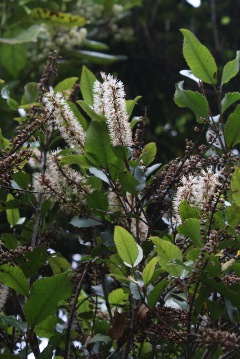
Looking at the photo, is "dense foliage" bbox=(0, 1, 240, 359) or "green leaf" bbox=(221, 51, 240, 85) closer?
"dense foliage" bbox=(0, 1, 240, 359)

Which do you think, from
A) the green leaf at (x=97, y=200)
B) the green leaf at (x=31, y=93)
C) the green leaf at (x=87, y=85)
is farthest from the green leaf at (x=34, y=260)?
the green leaf at (x=31, y=93)

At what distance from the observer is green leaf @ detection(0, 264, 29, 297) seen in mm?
1008

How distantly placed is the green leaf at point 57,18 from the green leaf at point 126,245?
5.35ft

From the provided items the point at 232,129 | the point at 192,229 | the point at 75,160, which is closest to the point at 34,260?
the point at 75,160

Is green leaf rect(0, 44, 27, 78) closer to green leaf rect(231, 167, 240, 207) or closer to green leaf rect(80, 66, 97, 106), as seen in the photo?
green leaf rect(80, 66, 97, 106)

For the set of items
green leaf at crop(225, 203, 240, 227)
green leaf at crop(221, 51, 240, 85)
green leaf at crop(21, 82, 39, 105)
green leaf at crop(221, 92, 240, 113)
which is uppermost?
green leaf at crop(221, 51, 240, 85)

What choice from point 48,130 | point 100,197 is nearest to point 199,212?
point 100,197

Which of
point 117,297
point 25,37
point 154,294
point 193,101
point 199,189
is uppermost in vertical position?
point 25,37

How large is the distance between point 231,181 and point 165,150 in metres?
1.84

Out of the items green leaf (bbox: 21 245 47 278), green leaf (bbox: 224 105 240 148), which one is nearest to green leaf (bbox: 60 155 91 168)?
green leaf (bbox: 21 245 47 278)

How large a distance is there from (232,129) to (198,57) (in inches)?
5.4

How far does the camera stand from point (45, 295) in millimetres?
997

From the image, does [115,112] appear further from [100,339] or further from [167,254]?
[100,339]

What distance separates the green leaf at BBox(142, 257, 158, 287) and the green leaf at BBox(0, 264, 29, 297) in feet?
0.60
